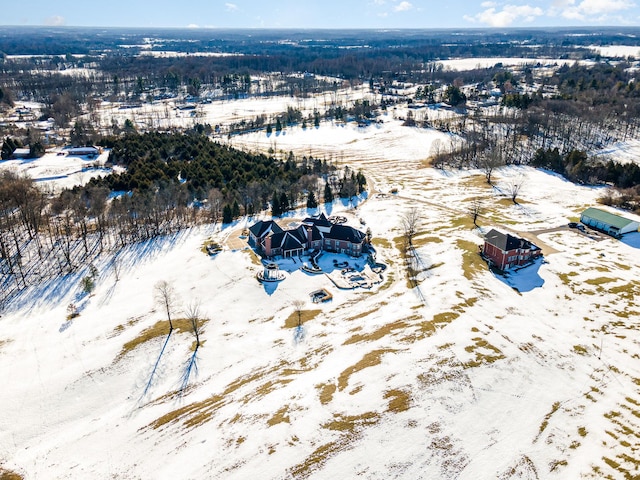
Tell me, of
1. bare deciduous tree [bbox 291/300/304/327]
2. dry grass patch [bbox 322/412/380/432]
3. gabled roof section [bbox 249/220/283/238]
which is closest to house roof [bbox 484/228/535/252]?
bare deciduous tree [bbox 291/300/304/327]

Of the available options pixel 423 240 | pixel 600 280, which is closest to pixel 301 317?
pixel 423 240

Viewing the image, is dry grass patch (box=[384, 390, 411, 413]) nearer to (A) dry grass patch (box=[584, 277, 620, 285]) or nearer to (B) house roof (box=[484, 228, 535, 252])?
(B) house roof (box=[484, 228, 535, 252])

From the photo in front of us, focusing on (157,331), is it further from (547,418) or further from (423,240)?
(423,240)

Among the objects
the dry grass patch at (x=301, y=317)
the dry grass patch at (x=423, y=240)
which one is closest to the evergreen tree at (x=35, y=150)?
the dry grass patch at (x=301, y=317)

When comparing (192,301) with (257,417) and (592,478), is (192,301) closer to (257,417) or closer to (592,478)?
(257,417)

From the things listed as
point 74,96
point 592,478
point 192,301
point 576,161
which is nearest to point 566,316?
point 592,478

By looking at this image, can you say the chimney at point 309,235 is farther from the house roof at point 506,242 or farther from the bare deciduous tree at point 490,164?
the bare deciduous tree at point 490,164
